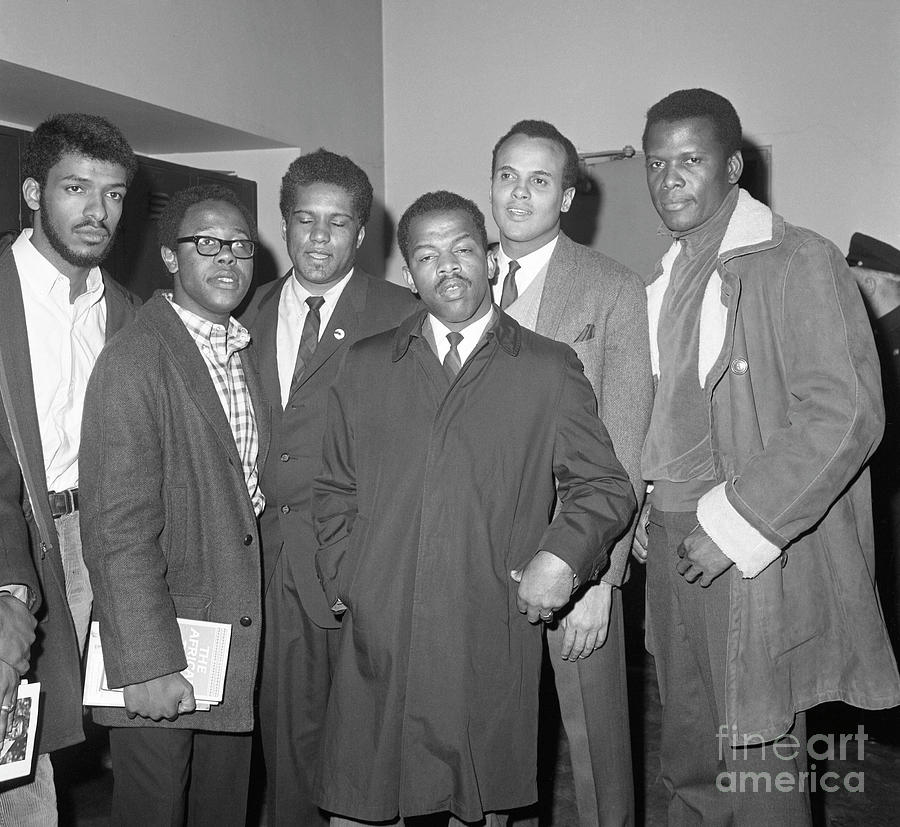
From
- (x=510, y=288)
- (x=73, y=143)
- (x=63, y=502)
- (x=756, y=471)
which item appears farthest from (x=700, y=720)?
(x=73, y=143)

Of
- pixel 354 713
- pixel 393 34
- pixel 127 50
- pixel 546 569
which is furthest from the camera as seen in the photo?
pixel 393 34

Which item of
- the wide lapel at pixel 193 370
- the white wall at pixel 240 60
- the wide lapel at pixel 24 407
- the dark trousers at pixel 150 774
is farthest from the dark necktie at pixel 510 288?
the white wall at pixel 240 60

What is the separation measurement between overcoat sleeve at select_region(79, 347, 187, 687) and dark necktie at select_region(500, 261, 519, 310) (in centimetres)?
93

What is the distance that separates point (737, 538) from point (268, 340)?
1.34 meters

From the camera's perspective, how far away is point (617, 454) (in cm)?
219

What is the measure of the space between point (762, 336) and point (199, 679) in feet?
5.02

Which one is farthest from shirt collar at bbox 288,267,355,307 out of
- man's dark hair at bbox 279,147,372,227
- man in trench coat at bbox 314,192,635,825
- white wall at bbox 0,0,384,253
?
white wall at bbox 0,0,384,253

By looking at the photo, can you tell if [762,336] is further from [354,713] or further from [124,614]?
[124,614]

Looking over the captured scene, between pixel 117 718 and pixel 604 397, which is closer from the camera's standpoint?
pixel 117 718

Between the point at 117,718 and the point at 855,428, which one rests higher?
the point at 855,428

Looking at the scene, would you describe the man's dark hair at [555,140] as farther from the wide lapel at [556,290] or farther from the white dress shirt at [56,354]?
the white dress shirt at [56,354]

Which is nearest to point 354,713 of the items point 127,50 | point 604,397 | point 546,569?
point 546,569

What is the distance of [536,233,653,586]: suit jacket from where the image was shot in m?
2.19

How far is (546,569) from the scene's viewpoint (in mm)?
1815
